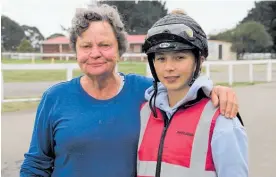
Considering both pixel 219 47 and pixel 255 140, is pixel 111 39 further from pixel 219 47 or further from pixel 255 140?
pixel 219 47

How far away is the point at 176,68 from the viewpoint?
205 cm

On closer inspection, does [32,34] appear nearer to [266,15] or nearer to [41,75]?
[266,15]

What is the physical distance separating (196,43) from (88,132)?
28.3 inches

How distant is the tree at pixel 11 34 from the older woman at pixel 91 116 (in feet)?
298

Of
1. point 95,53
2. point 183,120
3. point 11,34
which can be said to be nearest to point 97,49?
point 95,53

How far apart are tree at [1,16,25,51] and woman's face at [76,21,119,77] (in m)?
90.8

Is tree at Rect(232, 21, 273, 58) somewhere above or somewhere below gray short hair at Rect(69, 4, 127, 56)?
above

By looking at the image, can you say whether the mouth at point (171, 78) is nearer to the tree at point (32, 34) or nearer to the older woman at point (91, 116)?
the older woman at point (91, 116)

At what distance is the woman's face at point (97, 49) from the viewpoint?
91.3 inches

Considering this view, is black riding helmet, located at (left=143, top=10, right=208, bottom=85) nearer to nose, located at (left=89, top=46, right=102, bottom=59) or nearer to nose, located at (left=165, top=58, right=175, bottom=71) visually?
nose, located at (left=165, top=58, right=175, bottom=71)

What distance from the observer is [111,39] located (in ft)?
7.75

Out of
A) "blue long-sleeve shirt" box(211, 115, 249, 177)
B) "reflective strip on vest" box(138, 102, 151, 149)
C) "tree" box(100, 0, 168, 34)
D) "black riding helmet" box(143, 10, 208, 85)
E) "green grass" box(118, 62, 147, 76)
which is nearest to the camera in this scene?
"blue long-sleeve shirt" box(211, 115, 249, 177)

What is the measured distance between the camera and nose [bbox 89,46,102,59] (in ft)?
7.56

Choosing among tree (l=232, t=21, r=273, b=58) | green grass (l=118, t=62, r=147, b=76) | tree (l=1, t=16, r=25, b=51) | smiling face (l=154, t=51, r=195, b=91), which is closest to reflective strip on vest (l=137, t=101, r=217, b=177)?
smiling face (l=154, t=51, r=195, b=91)
